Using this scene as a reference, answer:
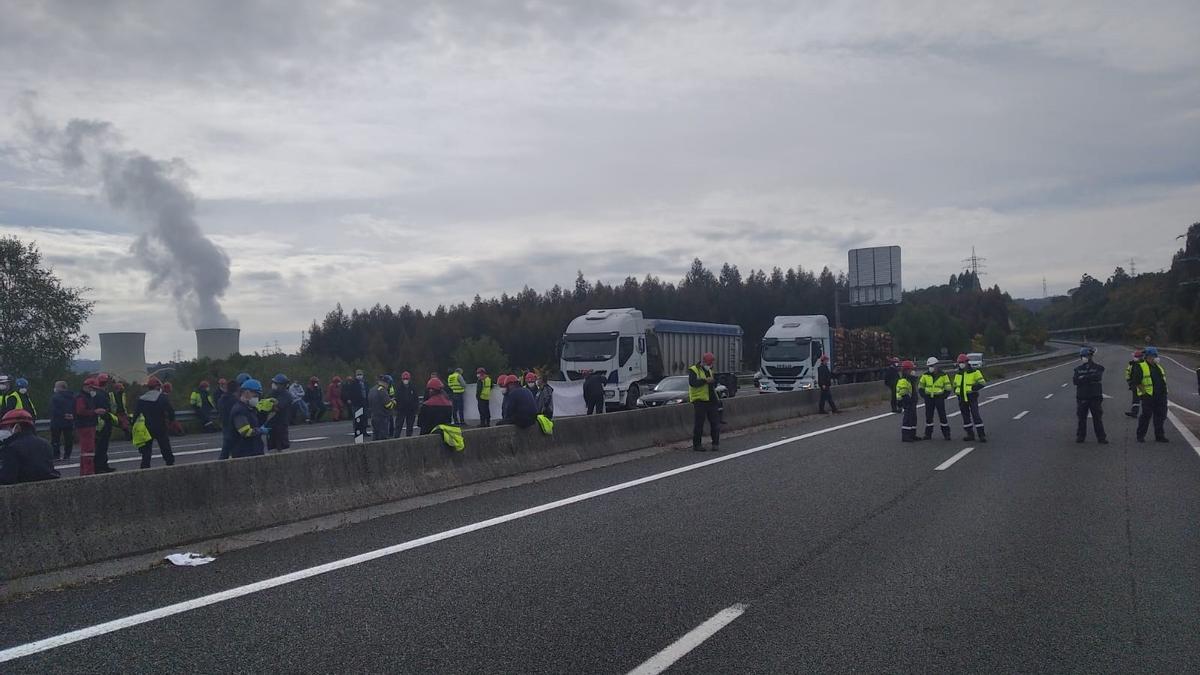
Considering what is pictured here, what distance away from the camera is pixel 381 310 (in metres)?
140

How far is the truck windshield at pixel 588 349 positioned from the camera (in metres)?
31.6

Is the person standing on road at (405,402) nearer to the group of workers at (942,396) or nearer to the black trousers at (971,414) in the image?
the group of workers at (942,396)

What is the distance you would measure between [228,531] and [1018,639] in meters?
6.90

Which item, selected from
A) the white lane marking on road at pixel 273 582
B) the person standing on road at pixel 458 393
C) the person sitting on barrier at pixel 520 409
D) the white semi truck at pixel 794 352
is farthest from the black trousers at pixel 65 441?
the white semi truck at pixel 794 352

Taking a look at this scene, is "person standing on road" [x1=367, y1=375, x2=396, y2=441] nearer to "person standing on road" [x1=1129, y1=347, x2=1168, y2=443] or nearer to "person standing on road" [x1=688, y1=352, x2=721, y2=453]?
"person standing on road" [x1=688, y1=352, x2=721, y2=453]

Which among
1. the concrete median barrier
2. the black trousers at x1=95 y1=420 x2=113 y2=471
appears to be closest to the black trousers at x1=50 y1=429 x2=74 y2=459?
the black trousers at x1=95 y1=420 x2=113 y2=471

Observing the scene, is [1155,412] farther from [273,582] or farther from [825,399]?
[273,582]

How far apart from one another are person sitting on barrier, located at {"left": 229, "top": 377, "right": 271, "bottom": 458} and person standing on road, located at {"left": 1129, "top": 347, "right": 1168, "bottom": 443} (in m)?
14.8

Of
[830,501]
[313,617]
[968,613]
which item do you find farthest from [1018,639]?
[830,501]

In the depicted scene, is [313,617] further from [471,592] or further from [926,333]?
[926,333]

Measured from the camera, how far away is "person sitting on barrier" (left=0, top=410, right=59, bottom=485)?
8.59 m

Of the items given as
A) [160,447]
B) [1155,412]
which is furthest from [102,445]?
[1155,412]

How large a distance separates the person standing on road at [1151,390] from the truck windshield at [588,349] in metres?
16.7

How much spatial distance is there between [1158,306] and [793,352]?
422 ft
